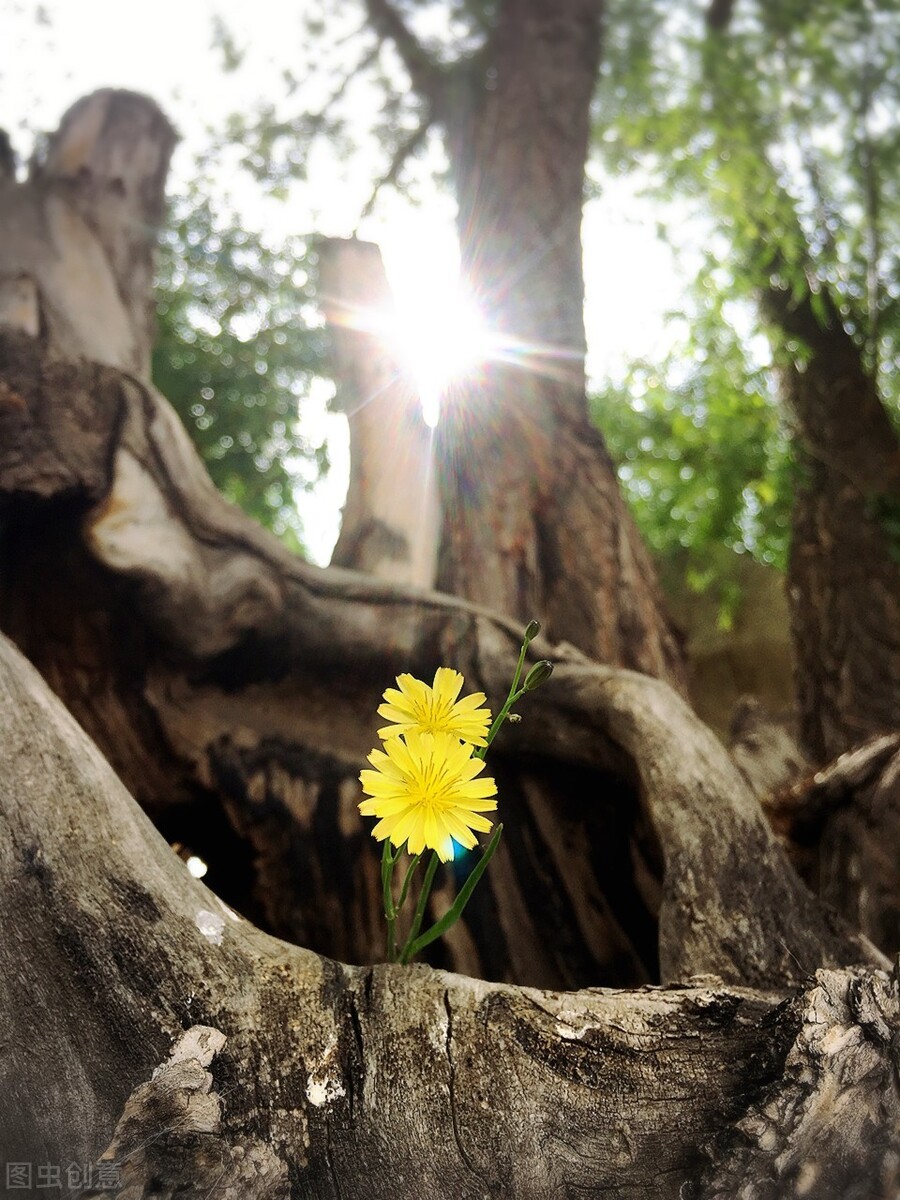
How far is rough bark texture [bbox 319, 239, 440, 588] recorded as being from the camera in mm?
3018

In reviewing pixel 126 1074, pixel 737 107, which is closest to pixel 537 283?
pixel 737 107

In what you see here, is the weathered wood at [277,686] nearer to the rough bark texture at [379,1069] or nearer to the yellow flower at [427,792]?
the rough bark texture at [379,1069]

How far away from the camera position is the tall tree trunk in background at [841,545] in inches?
147

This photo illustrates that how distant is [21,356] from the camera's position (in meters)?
2.29

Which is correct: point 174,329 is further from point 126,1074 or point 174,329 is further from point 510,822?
point 126,1074

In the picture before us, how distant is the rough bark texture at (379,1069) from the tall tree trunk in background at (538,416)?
179 centimetres

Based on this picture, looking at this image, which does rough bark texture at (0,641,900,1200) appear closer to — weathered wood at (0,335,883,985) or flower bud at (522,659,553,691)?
flower bud at (522,659,553,691)

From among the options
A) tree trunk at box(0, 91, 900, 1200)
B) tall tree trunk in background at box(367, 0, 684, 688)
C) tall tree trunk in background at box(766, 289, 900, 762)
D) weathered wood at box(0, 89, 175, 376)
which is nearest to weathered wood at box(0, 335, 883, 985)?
tree trunk at box(0, 91, 900, 1200)

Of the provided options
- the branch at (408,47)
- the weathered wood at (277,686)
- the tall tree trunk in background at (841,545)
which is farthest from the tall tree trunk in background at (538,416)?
the branch at (408,47)

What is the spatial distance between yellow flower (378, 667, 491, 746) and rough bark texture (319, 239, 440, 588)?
1544 millimetres

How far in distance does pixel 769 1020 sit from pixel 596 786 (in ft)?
3.13

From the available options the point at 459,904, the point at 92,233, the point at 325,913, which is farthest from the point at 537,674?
the point at 92,233

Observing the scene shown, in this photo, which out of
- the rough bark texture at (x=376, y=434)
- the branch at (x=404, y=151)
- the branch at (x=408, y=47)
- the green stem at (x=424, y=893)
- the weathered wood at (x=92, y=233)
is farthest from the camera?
the branch at (x=404, y=151)

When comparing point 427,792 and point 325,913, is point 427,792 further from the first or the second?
point 325,913
